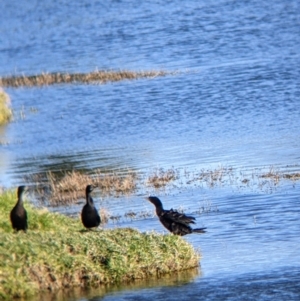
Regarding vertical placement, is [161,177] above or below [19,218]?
below

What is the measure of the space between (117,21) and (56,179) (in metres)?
41.2

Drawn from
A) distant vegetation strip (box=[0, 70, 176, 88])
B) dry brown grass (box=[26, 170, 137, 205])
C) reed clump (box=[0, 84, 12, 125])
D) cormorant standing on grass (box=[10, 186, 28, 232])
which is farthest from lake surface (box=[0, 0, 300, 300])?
cormorant standing on grass (box=[10, 186, 28, 232])

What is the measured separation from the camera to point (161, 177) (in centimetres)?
2556

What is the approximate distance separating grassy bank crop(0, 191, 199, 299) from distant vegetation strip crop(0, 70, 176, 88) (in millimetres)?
29317

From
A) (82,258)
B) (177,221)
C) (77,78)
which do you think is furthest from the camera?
(77,78)

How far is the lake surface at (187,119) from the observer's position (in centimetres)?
1811

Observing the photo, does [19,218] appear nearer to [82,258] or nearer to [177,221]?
[82,258]

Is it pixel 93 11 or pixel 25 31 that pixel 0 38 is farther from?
pixel 93 11

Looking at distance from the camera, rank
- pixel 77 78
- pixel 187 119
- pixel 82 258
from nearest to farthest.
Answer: pixel 82 258
pixel 187 119
pixel 77 78

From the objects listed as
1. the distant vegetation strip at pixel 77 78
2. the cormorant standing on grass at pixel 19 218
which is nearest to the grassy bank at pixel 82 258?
the cormorant standing on grass at pixel 19 218

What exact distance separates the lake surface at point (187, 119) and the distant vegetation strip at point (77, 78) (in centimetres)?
99

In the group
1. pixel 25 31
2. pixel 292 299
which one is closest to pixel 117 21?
pixel 25 31

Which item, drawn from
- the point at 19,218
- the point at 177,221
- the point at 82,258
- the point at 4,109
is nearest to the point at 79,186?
the point at 177,221

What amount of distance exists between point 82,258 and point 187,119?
20709 millimetres
